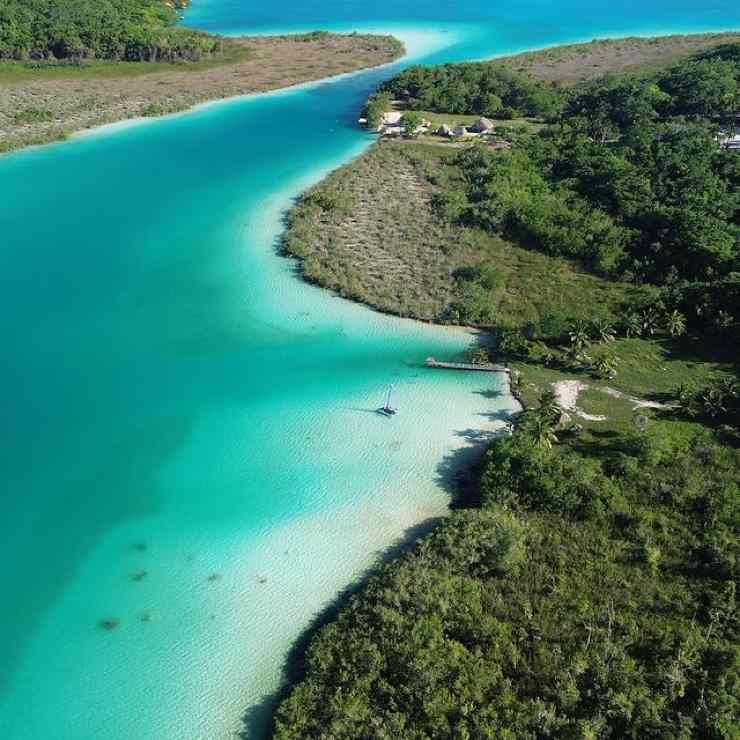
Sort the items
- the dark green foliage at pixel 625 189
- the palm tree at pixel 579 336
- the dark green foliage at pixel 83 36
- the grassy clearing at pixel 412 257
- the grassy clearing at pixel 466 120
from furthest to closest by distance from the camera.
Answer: the dark green foliage at pixel 83 36 < the grassy clearing at pixel 466 120 < the dark green foliage at pixel 625 189 < the grassy clearing at pixel 412 257 < the palm tree at pixel 579 336

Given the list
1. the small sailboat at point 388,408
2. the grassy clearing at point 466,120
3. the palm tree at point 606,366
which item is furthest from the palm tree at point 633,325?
the grassy clearing at point 466,120

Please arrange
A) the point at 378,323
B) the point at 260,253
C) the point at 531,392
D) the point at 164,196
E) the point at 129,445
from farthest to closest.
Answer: the point at 164,196
the point at 260,253
the point at 378,323
the point at 531,392
the point at 129,445

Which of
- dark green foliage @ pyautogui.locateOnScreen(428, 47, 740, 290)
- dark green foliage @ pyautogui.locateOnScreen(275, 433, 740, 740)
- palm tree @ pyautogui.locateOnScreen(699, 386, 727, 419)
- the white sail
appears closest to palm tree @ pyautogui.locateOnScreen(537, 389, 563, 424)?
dark green foliage @ pyautogui.locateOnScreen(275, 433, 740, 740)

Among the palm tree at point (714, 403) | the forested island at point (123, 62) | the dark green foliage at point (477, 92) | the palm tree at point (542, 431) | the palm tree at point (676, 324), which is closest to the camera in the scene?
the palm tree at point (542, 431)

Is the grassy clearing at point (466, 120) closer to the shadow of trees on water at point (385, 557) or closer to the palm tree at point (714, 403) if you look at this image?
the palm tree at point (714, 403)

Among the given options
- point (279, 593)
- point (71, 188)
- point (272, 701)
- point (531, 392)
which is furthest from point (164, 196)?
point (272, 701)

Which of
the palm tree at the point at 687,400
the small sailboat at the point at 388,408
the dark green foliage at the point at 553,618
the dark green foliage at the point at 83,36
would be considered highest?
the dark green foliage at the point at 83,36

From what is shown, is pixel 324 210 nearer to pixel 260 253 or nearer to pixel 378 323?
pixel 260 253
